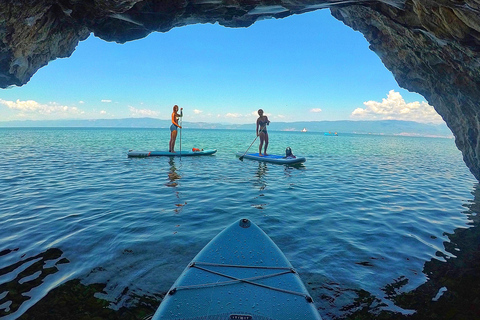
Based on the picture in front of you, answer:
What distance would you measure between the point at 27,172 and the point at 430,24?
18.7m

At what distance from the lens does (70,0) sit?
27.0ft

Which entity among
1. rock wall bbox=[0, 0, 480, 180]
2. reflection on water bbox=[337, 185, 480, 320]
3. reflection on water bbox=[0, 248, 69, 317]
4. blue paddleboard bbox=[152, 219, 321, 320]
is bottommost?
reflection on water bbox=[0, 248, 69, 317]

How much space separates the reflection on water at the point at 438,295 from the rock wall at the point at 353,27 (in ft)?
17.0

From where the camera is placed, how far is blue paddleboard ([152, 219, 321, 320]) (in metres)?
3.12

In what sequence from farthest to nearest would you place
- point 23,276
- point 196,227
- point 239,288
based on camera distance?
point 196,227 → point 23,276 → point 239,288

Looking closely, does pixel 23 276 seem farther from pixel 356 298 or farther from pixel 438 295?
pixel 438 295

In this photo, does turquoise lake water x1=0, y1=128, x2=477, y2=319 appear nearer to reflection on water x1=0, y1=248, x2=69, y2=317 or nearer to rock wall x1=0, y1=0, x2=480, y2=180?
reflection on water x1=0, y1=248, x2=69, y2=317

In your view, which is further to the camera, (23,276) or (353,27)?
(353,27)

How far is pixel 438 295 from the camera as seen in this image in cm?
427

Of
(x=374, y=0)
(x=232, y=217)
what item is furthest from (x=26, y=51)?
(x=374, y=0)

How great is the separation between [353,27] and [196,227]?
12732 mm

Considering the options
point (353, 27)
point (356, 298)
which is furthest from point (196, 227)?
point (353, 27)

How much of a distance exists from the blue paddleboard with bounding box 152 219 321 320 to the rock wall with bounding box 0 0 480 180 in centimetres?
615

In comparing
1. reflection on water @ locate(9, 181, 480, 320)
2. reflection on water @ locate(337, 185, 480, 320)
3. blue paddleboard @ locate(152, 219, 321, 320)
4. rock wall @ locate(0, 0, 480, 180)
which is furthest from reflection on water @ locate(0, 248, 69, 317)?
rock wall @ locate(0, 0, 480, 180)
